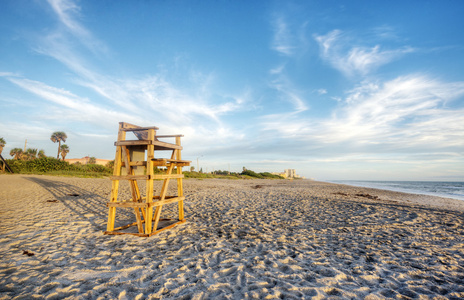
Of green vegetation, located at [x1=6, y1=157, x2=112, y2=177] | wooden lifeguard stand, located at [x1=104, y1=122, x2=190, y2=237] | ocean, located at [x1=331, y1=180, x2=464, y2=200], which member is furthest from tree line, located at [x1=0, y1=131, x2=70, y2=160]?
ocean, located at [x1=331, y1=180, x2=464, y2=200]

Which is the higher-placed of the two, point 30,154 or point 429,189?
point 30,154

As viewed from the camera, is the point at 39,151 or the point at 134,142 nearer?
the point at 134,142

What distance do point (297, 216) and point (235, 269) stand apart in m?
5.22

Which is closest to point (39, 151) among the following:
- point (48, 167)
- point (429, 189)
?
point (48, 167)

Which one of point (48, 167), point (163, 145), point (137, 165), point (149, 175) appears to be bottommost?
point (48, 167)

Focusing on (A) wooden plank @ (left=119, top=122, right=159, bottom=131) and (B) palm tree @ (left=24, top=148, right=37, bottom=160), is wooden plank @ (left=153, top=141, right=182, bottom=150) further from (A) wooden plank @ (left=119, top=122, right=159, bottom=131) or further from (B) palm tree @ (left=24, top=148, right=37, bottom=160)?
(B) palm tree @ (left=24, top=148, right=37, bottom=160)

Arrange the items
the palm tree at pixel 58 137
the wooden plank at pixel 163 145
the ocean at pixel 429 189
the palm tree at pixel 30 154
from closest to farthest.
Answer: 1. the wooden plank at pixel 163 145
2. the ocean at pixel 429 189
3. the palm tree at pixel 30 154
4. the palm tree at pixel 58 137

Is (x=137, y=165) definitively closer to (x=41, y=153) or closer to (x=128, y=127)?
(x=128, y=127)

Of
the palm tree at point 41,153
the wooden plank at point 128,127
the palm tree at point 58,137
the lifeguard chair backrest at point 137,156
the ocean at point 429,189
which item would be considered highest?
the palm tree at point 58,137

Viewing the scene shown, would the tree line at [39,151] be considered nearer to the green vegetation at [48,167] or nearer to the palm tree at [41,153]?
the palm tree at [41,153]

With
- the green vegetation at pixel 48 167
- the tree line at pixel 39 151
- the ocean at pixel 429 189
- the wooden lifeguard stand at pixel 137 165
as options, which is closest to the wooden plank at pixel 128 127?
the wooden lifeguard stand at pixel 137 165

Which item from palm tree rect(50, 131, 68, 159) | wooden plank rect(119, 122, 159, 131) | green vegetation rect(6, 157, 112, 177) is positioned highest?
palm tree rect(50, 131, 68, 159)

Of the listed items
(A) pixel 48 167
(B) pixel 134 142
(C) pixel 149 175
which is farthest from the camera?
(A) pixel 48 167

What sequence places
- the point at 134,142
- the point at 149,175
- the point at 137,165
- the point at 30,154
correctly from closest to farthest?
the point at 149,175 → the point at 134,142 → the point at 137,165 → the point at 30,154
